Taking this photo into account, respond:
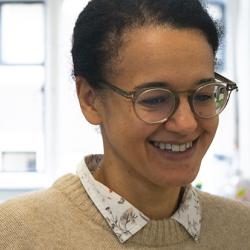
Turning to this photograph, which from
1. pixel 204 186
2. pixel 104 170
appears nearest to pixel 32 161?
pixel 204 186

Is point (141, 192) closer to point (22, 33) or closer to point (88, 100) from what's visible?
point (88, 100)

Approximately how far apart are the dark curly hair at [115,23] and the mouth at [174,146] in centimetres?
18

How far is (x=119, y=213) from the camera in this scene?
1050mm

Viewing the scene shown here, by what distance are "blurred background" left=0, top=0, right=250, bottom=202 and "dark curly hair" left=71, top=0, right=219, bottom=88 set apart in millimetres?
1872

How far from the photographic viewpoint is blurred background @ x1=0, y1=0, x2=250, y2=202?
291 centimetres

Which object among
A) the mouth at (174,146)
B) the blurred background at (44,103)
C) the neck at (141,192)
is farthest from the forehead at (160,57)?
the blurred background at (44,103)

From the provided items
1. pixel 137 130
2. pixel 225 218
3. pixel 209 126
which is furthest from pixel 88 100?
pixel 225 218

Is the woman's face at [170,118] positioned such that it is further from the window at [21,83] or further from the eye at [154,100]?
the window at [21,83]

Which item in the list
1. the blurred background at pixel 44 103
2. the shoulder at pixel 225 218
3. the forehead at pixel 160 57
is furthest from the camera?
the blurred background at pixel 44 103

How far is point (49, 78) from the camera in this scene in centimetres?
293

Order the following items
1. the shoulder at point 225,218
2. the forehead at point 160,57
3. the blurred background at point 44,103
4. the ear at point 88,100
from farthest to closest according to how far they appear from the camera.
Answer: the blurred background at point 44,103 < the shoulder at point 225,218 < the ear at point 88,100 < the forehead at point 160,57

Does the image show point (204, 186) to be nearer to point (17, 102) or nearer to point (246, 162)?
point (246, 162)

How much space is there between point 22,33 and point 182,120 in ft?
7.38

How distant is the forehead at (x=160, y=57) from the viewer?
2.99 feet
